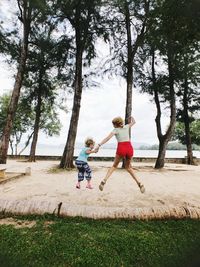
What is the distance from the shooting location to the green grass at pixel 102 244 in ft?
13.6

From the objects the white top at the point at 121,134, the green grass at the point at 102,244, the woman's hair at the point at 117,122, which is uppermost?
the woman's hair at the point at 117,122

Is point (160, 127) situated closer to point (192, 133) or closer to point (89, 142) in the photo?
point (192, 133)

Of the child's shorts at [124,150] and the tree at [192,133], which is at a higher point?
the tree at [192,133]

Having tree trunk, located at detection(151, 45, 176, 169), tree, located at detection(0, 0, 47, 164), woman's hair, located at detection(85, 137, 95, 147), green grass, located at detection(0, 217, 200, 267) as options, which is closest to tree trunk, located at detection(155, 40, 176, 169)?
tree trunk, located at detection(151, 45, 176, 169)

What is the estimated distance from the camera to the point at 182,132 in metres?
33.7

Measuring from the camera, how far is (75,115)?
59.1 ft

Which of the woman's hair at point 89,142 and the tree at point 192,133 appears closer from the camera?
the woman's hair at point 89,142

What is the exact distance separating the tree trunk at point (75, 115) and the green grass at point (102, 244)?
39.5ft

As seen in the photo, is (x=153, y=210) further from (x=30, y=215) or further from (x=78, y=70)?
(x=78, y=70)

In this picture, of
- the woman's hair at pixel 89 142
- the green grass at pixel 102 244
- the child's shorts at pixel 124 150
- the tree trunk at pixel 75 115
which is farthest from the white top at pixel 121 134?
the tree trunk at pixel 75 115

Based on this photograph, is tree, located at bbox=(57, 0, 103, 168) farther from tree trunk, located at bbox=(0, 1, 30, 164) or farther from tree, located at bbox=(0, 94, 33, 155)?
tree, located at bbox=(0, 94, 33, 155)

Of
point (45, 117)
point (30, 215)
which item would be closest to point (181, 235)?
point (30, 215)

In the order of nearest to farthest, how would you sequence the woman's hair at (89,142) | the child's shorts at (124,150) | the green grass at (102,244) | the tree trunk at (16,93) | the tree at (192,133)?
the green grass at (102,244) < the child's shorts at (124,150) < the woman's hair at (89,142) < the tree trunk at (16,93) < the tree at (192,133)

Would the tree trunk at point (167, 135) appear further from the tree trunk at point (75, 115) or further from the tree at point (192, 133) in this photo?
the tree at point (192, 133)
